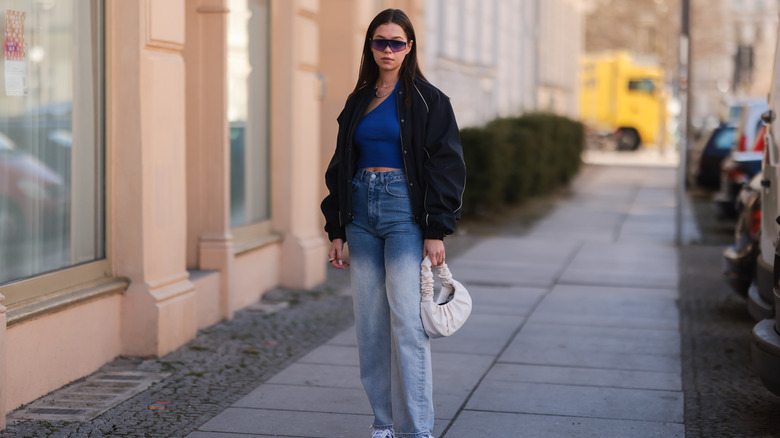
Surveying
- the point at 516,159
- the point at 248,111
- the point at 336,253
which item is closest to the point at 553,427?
the point at 336,253

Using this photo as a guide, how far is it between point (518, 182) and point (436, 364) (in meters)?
11.7

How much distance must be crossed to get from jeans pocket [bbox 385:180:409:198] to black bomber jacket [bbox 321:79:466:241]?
1.1 inches

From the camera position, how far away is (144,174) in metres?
6.95

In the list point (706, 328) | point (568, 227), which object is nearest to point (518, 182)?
point (568, 227)

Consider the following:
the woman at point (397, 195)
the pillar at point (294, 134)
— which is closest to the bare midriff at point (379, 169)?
the woman at point (397, 195)

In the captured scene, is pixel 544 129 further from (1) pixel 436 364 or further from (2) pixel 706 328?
(1) pixel 436 364

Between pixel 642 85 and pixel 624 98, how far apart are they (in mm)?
883

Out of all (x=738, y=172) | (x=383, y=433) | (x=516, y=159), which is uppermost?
(x=516, y=159)

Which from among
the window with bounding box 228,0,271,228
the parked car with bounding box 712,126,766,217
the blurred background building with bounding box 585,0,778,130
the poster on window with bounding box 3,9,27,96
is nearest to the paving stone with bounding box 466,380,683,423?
the poster on window with bounding box 3,9,27,96

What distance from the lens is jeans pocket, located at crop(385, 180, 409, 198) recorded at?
4.72 m

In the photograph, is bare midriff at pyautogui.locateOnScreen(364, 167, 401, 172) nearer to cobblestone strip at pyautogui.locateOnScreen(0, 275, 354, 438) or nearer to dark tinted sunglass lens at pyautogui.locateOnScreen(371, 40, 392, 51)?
dark tinted sunglass lens at pyautogui.locateOnScreen(371, 40, 392, 51)

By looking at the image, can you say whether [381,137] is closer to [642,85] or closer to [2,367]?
[2,367]

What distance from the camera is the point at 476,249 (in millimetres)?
13695

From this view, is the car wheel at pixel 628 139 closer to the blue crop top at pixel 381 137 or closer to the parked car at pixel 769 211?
the parked car at pixel 769 211
